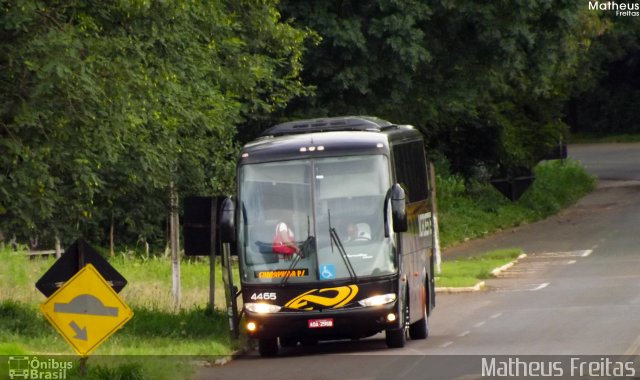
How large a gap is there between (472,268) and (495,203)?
46.2 feet

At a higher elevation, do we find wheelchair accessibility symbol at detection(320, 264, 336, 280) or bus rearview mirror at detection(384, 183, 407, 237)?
bus rearview mirror at detection(384, 183, 407, 237)

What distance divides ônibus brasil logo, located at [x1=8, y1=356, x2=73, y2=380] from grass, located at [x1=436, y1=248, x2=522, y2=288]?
15361 millimetres

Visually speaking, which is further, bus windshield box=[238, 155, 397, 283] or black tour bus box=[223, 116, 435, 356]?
bus windshield box=[238, 155, 397, 283]

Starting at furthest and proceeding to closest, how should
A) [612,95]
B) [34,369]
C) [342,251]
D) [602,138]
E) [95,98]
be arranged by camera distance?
[602,138]
[612,95]
[342,251]
[95,98]
[34,369]

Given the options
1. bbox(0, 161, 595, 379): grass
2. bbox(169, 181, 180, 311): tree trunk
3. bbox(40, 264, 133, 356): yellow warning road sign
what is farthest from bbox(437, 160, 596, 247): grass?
bbox(40, 264, 133, 356): yellow warning road sign

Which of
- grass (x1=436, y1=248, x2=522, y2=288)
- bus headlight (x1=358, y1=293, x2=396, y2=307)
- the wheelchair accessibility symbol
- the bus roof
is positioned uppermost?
the bus roof

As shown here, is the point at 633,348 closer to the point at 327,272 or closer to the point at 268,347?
the point at 327,272

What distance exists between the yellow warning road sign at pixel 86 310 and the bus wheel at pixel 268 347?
209 inches

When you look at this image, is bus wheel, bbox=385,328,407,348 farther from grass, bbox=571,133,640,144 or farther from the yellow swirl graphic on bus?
grass, bbox=571,133,640,144

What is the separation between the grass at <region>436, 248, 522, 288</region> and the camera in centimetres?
3002

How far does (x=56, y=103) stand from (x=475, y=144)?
29.7 meters

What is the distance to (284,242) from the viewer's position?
62.7 ft

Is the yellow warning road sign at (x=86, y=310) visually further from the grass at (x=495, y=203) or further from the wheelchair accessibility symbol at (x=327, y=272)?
the grass at (x=495, y=203)

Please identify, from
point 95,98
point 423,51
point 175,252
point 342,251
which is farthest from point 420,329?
point 423,51
